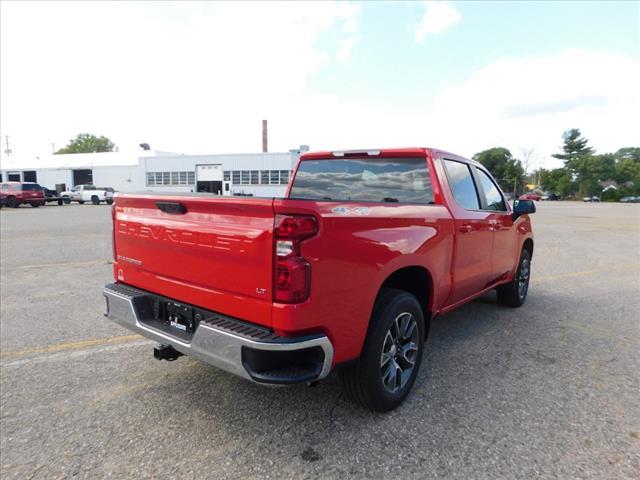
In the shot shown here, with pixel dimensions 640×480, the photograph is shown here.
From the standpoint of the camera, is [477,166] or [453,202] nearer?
[453,202]

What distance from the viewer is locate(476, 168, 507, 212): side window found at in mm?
4590

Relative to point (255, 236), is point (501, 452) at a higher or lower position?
lower

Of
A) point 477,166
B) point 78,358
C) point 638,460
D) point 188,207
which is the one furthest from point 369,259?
point 78,358

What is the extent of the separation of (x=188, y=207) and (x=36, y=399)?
1.91m

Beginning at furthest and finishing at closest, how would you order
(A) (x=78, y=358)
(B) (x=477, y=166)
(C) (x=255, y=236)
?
(B) (x=477, y=166), (A) (x=78, y=358), (C) (x=255, y=236)

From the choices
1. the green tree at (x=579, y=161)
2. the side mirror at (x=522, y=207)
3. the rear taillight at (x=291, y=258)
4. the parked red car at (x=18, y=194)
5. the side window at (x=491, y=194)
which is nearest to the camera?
the rear taillight at (x=291, y=258)

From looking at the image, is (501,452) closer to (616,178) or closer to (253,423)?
(253,423)

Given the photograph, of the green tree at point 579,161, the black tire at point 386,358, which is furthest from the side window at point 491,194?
the green tree at point 579,161

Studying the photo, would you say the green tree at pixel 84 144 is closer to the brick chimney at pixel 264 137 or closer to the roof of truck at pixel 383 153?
the brick chimney at pixel 264 137

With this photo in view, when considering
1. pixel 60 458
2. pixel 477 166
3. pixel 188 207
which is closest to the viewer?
pixel 60 458

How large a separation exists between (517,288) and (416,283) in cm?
278

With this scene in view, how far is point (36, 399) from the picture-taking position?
313 centimetres

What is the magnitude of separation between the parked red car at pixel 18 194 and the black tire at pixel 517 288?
1291 inches

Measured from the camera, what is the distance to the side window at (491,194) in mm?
4590
